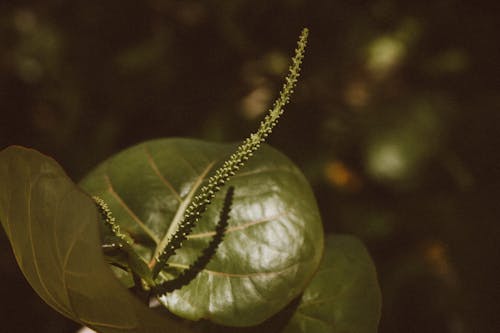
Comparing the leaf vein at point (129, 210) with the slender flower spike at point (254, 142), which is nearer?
the slender flower spike at point (254, 142)

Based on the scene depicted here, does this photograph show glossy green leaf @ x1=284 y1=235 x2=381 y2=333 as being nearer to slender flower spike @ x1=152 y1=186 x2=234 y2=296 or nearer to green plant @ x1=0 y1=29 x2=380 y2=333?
green plant @ x1=0 y1=29 x2=380 y2=333

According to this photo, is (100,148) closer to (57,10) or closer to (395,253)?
(57,10)

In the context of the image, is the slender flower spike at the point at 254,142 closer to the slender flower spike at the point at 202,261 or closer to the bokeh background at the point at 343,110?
the slender flower spike at the point at 202,261

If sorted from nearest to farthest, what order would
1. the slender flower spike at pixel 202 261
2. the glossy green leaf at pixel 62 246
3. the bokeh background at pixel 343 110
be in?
1. the glossy green leaf at pixel 62 246
2. the slender flower spike at pixel 202 261
3. the bokeh background at pixel 343 110

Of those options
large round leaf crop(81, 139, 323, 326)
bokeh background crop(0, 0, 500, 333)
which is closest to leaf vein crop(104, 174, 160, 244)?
large round leaf crop(81, 139, 323, 326)

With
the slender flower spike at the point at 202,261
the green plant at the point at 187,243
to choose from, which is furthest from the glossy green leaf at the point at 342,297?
the slender flower spike at the point at 202,261
